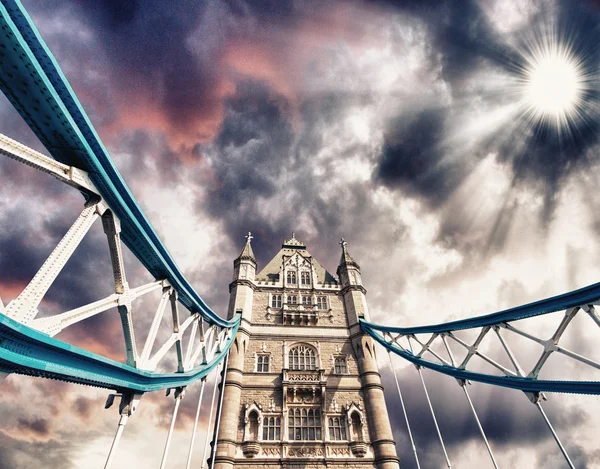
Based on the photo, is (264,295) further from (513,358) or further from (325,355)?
(513,358)

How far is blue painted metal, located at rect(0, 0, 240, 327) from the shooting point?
461 centimetres

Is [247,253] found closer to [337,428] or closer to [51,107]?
[337,428]

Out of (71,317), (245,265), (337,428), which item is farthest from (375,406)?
(71,317)

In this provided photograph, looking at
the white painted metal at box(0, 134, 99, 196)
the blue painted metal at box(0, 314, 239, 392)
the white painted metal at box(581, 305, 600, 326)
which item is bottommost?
the blue painted metal at box(0, 314, 239, 392)

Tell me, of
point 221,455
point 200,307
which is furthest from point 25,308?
point 221,455

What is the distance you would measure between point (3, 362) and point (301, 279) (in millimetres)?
25859

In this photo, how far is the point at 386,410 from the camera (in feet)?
67.4

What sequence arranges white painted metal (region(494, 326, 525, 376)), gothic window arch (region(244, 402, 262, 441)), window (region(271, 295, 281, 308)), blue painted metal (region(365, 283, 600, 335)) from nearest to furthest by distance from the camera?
blue painted metal (region(365, 283, 600, 335)), white painted metal (region(494, 326, 525, 376)), gothic window arch (region(244, 402, 262, 441)), window (region(271, 295, 281, 308))

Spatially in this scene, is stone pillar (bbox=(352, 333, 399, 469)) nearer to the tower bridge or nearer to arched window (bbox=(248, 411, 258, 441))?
the tower bridge

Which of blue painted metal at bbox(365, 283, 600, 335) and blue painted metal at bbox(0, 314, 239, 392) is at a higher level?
blue painted metal at bbox(365, 283, 600, 335)

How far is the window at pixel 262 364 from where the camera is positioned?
73.1ft

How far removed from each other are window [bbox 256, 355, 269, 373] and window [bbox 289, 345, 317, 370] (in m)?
1.85

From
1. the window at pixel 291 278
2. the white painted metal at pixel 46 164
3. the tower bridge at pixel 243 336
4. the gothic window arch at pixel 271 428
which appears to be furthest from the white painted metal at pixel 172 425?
A: the window at pixel 291 278

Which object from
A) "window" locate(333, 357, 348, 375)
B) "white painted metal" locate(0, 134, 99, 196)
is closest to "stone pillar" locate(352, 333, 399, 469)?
"window" locate(333, 357, 348, 375)
